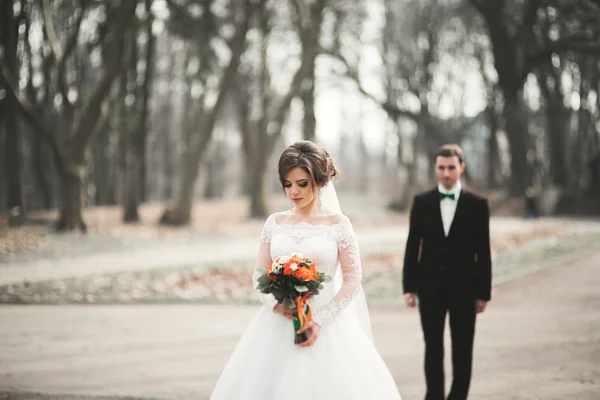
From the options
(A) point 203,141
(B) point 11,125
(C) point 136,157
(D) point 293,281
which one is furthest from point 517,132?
(D) point 293,281

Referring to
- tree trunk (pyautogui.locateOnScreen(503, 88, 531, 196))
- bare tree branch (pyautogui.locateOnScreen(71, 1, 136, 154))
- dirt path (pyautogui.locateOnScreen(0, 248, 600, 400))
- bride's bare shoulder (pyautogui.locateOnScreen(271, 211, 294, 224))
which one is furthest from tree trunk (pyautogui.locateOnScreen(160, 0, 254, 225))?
bride's bare shoulder (pyautogui.locateOnScreen(271, 211, 294, 224))

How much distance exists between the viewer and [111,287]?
1184 centimetres

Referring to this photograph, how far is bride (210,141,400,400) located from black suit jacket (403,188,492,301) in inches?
46.9

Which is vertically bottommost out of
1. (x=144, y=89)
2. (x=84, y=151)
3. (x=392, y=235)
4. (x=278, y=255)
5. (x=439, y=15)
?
(x=392, y=235)

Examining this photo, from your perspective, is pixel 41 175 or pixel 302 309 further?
pixel 41 175

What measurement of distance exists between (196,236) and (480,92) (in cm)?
2936

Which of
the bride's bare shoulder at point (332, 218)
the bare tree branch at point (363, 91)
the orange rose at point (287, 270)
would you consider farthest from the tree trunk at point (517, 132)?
the orange rose at point (287, 270)

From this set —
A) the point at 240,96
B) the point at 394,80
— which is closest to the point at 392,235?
the point at 240,96

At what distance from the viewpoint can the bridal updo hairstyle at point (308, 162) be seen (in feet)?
12.3

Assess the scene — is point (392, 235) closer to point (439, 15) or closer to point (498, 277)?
point (498, 277)

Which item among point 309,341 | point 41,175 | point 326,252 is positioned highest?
point 41,175

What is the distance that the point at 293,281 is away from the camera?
3.60m

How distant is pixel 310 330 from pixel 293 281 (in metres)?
0.37

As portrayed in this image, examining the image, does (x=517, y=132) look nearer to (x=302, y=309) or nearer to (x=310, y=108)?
(x=310, y=108)
